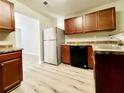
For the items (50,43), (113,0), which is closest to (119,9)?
(113,0)

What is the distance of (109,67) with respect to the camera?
45.1 inches

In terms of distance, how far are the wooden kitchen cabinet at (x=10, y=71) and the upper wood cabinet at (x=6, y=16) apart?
2.34ft

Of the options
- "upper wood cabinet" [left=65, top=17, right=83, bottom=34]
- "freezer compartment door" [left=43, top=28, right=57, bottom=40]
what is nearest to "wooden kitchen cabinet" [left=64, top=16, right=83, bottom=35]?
"upper wood cabinet" [left=65, top=17, right=83, bottom=34]

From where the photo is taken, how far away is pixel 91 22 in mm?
3648

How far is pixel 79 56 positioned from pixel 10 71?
2.41m

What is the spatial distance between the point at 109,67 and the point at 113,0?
304 cm

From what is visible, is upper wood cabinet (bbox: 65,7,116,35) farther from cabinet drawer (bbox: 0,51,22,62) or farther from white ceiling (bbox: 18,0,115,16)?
cabinet drawer (bbox: 0,51,22,62)

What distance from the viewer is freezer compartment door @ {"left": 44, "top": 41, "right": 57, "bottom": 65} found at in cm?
428

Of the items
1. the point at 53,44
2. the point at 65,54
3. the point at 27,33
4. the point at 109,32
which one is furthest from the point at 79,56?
the point at 27,33

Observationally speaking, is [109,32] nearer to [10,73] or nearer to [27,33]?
[10,73]

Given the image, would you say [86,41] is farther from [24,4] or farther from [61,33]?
[24,4]

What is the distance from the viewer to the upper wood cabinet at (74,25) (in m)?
3.99

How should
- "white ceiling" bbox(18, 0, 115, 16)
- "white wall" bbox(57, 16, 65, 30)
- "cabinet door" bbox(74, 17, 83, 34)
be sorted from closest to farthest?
"white ceiling" bbox(18, 0, 115, 16) → "cabinet door" bbox(74, 17, 83, 34) → "white wall" bbox(57, 16, 65, 30)

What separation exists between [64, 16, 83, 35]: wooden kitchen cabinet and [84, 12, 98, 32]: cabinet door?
22 centimetres
